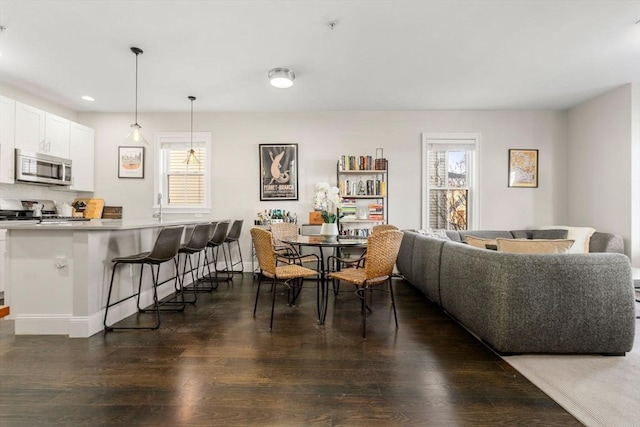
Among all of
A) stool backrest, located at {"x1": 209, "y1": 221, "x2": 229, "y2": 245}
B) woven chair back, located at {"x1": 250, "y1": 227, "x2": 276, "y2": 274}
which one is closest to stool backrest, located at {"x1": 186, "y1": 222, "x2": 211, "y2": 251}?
stool backrest, located at {"x1": 209, "y1": 221, "x2": 229, "y2": 245}

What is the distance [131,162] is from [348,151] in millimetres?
3855

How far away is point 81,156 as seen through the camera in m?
4.81

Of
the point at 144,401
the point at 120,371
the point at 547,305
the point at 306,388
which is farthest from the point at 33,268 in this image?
the point at 547,305

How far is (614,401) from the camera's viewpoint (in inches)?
63.1

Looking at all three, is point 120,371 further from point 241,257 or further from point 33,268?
point 241,257

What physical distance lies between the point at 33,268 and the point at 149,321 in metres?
1.05

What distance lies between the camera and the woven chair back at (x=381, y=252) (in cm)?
243

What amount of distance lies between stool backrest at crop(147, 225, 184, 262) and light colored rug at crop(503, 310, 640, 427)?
2.98 m

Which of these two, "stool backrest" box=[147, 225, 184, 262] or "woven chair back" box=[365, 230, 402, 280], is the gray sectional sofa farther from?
"stool backrest" box=[147, 225, 184, 262]

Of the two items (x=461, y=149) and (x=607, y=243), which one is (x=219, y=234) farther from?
(x=607, y=243)

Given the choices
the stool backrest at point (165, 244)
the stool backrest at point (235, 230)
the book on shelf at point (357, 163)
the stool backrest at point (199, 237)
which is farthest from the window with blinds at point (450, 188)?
the stool backrest at point (165, 244)

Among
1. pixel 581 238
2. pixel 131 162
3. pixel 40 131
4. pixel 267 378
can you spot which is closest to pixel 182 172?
pixel 131 162

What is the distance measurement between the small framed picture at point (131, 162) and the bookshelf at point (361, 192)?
138 inches

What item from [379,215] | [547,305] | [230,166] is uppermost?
[230,166]
